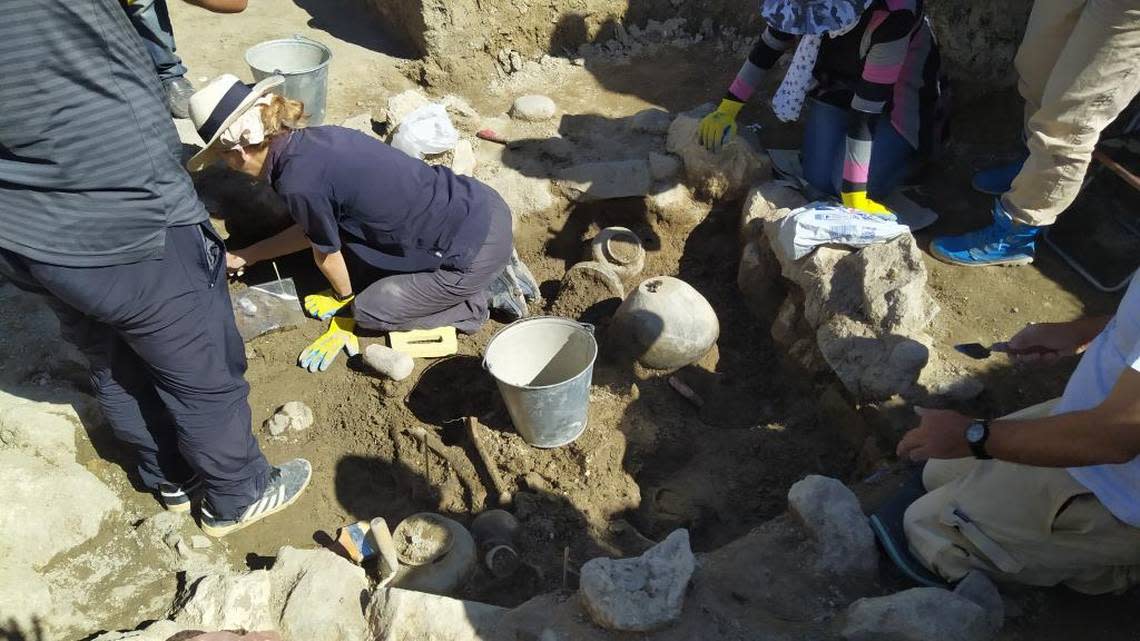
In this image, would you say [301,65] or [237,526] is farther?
[301,65]

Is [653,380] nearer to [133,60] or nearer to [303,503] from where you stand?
[303,503]

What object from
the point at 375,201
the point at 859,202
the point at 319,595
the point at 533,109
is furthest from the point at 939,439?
the point at 533,109

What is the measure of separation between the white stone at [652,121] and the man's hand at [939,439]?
3318mm

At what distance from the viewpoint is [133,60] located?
2.38m

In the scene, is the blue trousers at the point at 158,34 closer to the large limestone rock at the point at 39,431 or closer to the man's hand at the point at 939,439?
the large limestone rock at the point at 39,431

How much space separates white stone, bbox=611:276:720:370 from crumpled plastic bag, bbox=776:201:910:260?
22.6 inches

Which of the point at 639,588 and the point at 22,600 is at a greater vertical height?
the point at 639,588

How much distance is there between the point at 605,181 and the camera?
15.9 feet

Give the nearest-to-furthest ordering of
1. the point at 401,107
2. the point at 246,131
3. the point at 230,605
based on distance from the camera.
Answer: the point at 230,605 → the point at 246,131 → the point at 401,107

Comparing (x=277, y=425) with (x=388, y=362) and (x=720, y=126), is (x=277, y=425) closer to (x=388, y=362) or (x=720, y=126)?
(x=388, y=362)

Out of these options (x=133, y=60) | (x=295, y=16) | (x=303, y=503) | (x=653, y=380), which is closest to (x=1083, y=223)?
(x=653, y=380)

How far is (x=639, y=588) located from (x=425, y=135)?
3.22 m

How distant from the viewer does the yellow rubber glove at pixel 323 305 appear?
4.34 meters

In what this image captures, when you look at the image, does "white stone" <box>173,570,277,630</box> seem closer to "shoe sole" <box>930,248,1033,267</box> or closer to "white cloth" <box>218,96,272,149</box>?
"white cloth" <box>218,96,272,149</box>
